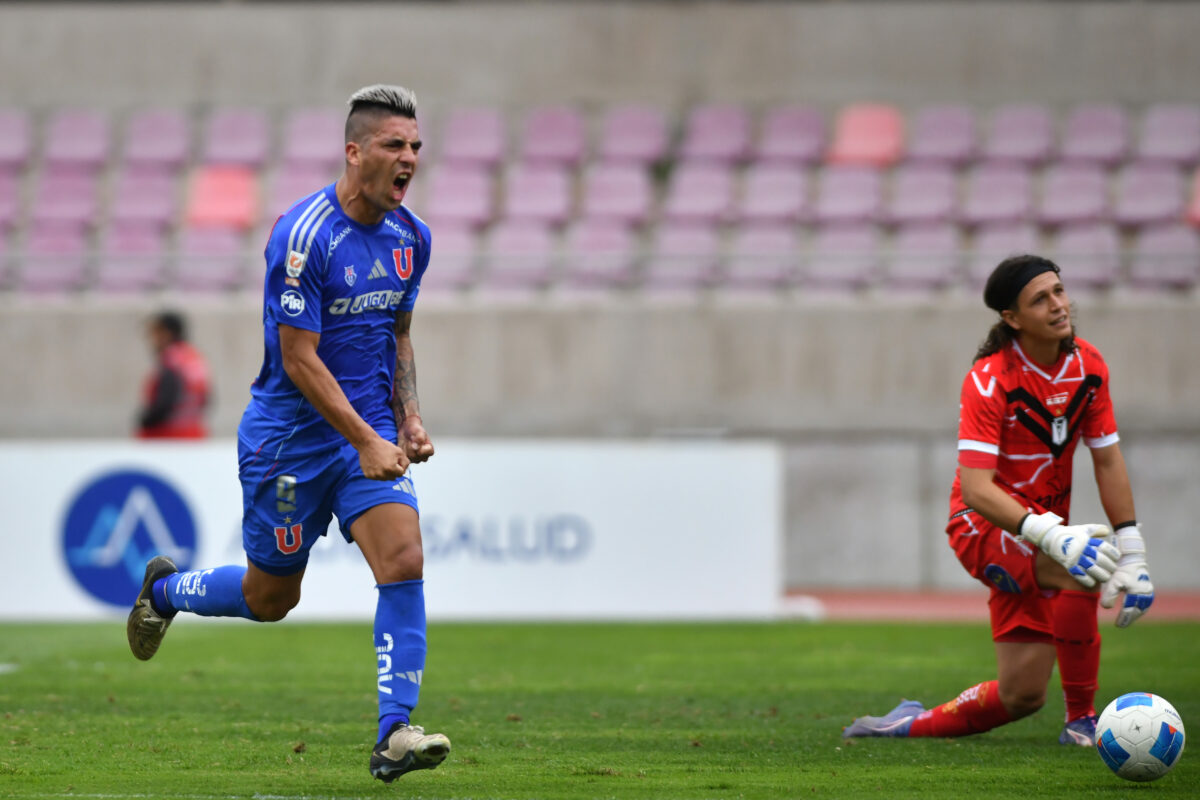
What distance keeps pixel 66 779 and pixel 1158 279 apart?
13179 millimetres

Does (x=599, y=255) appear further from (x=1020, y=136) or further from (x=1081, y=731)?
(x=1081, y=731)

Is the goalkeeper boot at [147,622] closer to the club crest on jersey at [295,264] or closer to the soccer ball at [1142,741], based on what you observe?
the club crest on jersey at [295,264]

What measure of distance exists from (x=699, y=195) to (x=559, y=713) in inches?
475

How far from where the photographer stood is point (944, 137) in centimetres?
1967

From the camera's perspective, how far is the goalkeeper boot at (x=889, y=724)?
683 cm

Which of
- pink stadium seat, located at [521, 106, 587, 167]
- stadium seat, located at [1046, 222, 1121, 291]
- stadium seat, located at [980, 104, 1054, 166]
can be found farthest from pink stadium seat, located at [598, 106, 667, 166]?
stadium seat, located at [1046, 222, 1121, 291]

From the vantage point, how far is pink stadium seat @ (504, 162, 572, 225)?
1902 centimetres

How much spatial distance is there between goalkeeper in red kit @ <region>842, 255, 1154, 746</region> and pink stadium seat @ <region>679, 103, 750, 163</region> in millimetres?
13593

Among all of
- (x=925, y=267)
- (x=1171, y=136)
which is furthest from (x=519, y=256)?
(x=1171, y=136)

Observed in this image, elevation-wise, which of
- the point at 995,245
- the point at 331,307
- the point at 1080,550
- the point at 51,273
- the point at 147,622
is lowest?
the point at 147,622

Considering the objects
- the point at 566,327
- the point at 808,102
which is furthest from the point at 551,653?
the point at 808,102

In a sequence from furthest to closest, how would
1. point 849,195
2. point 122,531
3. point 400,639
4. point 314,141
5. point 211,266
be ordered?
1. point 314,141
2. point 849,195
3. point 211,266
4. point 122,531
5. point 400,639

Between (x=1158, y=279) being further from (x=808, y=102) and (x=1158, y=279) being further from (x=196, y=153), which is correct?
(x=196, y=153)

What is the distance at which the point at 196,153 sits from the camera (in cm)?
2095
